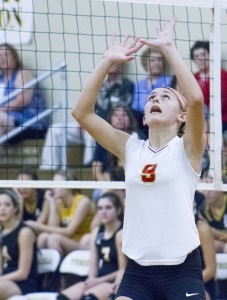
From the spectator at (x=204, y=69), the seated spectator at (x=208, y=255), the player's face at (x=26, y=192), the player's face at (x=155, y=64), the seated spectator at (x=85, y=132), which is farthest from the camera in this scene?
the seated spectator at (x=85, y=132)

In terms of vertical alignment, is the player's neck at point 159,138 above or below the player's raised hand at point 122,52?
below

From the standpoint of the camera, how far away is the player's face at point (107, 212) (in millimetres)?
9547

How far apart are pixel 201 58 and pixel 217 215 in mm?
1688

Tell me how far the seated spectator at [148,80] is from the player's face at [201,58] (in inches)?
13.8

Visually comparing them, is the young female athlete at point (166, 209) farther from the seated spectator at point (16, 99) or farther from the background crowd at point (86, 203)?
Answer: the seated spectator at point (16, 99)

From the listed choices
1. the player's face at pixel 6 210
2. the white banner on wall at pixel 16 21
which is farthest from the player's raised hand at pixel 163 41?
the white banner on wall at pixel 16 21

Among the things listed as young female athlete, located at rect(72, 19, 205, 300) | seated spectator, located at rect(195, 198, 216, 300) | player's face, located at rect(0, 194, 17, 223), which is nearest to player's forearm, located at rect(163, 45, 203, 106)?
young female athlete, located at rect(72, 19, 205, 300)

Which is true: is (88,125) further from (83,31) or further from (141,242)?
(83,31)

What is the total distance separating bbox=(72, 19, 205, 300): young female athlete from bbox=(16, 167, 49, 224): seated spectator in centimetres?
426

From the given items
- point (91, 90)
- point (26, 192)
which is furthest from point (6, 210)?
point (91, 90)

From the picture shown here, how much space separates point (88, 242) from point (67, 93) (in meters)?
2.17

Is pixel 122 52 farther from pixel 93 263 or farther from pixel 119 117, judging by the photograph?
pixel 119 117

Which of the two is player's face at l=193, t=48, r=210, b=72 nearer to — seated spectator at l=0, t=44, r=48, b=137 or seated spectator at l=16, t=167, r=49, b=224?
seated spectator at l=0, t=44, r=48, b=137

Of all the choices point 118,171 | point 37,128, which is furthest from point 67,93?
point 118,171
